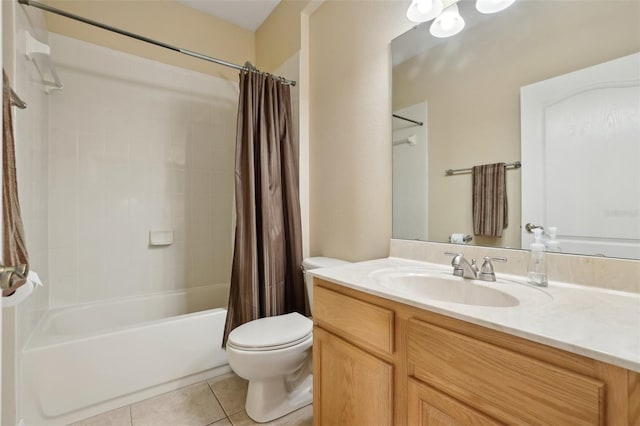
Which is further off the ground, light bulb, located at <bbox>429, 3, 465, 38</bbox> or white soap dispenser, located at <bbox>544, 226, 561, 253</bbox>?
light bulb, located at <bbox>429, 3, 465, 38</bbox>

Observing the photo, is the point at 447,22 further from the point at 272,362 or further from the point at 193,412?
the point at 193,412

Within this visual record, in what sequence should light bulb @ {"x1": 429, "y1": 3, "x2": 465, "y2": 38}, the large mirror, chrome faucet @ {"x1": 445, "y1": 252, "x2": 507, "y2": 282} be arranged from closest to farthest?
the large mirror
chrome faucet @ {"x1": 445, "y1": 252, "x2": 507, "y2": 282}
light bulb @ {"x1": 429, "y1": 3, "x2": 465, "y2": 38}

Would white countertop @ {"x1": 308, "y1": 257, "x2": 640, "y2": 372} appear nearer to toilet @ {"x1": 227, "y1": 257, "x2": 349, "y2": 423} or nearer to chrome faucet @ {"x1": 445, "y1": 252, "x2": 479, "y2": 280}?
chrome faucet @ {"x1": 445, "y1": 252, "x2": 479, "y2": 280}

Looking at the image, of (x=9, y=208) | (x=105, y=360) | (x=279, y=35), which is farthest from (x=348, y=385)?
(x=279, y=35)

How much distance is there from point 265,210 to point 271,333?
73 cm

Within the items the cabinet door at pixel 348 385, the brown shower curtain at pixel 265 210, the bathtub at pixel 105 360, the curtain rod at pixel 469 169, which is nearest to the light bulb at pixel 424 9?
the curtain rod at pixel 469 169

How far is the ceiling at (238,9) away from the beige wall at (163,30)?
0.21 feet

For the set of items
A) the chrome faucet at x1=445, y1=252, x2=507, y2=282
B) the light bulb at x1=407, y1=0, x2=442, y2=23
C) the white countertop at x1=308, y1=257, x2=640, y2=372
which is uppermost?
the light bulb at x1=407, y1=0, x2=442, y2=23

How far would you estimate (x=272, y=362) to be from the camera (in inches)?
54.5

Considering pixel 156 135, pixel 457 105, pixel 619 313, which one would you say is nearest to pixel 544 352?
pixel 619 313

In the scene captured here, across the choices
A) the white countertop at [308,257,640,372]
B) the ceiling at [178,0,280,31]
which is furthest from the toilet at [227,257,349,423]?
the ceiling at [178,0,280,31]

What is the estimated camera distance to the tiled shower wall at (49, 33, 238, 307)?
1996mm

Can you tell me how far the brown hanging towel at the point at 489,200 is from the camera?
1.17m

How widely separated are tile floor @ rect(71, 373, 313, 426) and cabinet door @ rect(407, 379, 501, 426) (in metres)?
0.86
